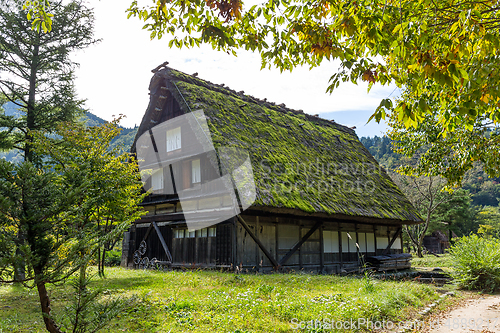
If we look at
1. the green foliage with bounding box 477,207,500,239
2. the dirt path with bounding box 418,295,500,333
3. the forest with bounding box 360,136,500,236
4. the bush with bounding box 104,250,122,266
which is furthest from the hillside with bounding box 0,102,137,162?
the green foliage with bounding box 477,207,500,239

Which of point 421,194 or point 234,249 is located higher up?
point 421,194

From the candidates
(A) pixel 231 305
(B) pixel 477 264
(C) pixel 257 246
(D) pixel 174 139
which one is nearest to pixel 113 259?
(D) pixel 174 139

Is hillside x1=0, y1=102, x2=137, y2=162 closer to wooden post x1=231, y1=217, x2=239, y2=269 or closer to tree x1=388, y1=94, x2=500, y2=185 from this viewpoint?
wooden post x1=231, y1=217, x2=239, y2=269

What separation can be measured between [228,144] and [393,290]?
21.7 feet

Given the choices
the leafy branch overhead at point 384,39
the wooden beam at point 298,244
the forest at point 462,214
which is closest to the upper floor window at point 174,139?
the wooden beam at point 298,244

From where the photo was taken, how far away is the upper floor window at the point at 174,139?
13.8 metres

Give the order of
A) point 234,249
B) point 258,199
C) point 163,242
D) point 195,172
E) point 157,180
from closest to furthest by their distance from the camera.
A: point 258,199
point 234,249
point 195,172
point 163,242
point 157,180

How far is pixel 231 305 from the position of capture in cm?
552

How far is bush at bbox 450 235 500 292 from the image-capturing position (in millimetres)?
8930

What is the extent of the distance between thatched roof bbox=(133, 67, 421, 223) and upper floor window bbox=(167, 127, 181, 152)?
123cm

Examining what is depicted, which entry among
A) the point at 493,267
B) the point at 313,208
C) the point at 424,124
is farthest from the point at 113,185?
the point at 493,267

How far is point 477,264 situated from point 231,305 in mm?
7854

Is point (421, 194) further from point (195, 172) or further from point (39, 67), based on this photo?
point (39, 67)

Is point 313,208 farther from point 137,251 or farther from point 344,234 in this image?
point 137,251
